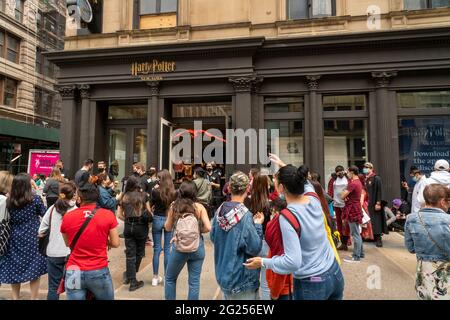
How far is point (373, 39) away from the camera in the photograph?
10195 mm

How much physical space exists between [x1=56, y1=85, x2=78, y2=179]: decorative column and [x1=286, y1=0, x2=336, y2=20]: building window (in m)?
9.39

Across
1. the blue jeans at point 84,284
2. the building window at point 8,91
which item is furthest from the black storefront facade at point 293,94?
the building window at point 8,91

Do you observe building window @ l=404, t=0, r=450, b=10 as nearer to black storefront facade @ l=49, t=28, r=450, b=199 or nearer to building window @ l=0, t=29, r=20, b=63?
black storefront facade @ l=49, t=28, r=450, b=199

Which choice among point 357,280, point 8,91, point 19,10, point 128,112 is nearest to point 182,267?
point 357,280

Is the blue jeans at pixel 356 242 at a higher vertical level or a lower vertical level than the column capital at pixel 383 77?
lower

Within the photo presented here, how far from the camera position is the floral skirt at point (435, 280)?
298 centimetres

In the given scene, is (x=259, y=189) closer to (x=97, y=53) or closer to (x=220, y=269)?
(x=220, y=269)

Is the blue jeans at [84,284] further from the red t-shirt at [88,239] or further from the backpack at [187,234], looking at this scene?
the backpack at [187,234]

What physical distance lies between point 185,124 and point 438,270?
10504 millimetres

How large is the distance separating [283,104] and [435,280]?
9042mm

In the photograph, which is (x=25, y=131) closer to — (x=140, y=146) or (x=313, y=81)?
(x=140, y=146)

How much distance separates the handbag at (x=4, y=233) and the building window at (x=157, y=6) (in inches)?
428

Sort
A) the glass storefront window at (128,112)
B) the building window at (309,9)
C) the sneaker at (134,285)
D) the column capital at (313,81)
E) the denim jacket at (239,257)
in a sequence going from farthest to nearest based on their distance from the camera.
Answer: the glass storefront window at (128,112) < the building window at (309,9) < the column capital at (313,81) < the sneaker at (134,285) < the denim jacket at (239,257)

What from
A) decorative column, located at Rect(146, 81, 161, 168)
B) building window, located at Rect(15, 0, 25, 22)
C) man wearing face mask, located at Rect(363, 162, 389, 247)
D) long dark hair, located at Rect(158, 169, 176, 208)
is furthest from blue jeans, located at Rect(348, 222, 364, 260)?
building window, located at Rect(15, 0, 25, 22)
